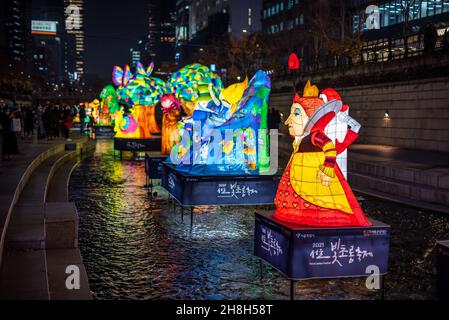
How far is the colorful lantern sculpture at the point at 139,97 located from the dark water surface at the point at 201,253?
1001cm

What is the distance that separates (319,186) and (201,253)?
2.79m

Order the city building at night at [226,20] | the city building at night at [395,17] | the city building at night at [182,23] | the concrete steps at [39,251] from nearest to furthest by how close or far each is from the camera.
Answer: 1. the concrete steps at [39,251]
2. the city building at night at [395,17]
3. the city building at night at [226,20]
4. the city building at night at [182,23]

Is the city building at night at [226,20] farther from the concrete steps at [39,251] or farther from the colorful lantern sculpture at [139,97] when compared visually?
the concrete steps at [39,251]

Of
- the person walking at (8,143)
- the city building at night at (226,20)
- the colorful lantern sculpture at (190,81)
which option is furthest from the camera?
the city building at night at (226,20)

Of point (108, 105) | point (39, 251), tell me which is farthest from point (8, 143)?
point (108, 105)

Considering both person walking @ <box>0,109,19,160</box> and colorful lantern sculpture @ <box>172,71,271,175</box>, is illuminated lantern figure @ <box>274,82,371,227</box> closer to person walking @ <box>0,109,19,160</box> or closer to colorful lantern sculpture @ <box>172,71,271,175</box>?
colorful lantern sculpture @ <box>172,71,271,175</box>

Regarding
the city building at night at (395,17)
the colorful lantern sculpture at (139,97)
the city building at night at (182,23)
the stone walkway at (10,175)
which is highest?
the city building at night at (182,23)

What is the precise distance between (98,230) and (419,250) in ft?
18.9

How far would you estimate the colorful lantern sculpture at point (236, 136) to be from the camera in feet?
37.0

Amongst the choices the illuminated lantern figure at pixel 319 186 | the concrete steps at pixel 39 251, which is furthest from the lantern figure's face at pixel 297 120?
the concrete steps at pixel 39 251

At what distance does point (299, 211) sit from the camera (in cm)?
661

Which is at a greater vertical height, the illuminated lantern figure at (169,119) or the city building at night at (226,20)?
the city building at night at (226,20)

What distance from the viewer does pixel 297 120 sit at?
6902 millimetres
